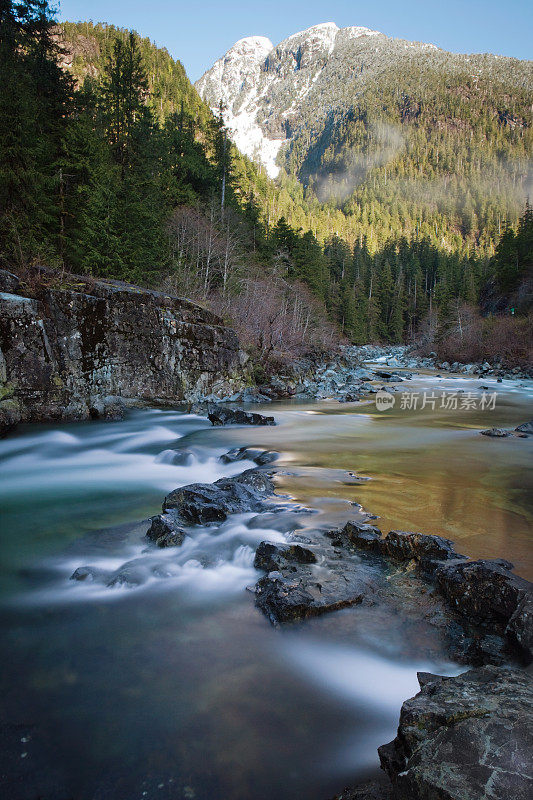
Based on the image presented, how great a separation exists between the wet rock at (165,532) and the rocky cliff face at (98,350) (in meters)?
7.28

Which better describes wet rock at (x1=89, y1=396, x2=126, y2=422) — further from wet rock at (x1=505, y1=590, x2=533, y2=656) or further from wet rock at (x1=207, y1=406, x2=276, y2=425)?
wet rock at (x1=505, y1=590, x2=533, y2=656)

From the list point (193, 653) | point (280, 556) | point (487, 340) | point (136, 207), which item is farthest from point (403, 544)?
point (487, 340)

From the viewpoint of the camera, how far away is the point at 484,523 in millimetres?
5621

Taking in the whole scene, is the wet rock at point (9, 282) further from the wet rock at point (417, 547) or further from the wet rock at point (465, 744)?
the wet rock at point (465, 744)

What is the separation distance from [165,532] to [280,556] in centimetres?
156

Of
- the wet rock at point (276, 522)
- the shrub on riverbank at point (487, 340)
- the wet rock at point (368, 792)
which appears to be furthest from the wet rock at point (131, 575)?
the shrub on riverbank at point (487, 340)

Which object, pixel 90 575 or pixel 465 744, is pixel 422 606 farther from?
pixel 90 575

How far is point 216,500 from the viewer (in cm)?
616

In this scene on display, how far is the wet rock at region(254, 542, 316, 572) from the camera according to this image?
446 centimetres

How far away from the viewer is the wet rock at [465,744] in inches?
61.9

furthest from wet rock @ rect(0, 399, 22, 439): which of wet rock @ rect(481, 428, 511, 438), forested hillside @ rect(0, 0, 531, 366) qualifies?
wet rock @ rect(481, 428, 511, 438)

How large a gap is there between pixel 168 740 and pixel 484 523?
4784mm

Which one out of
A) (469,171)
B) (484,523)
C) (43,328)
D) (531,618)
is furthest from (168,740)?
(469,171)

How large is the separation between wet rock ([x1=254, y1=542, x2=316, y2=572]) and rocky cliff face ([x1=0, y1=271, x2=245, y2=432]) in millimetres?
8811
